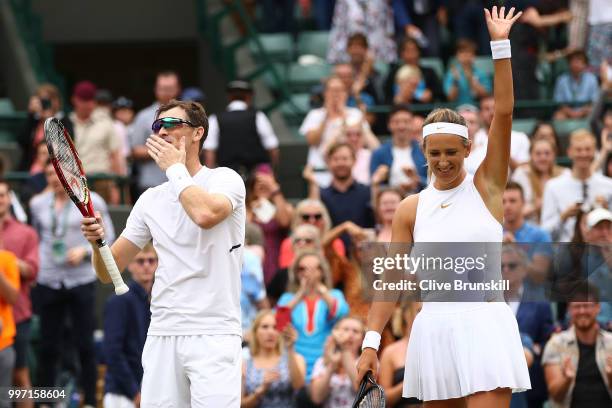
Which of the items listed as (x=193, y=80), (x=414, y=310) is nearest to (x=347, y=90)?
(x=414, y=310)

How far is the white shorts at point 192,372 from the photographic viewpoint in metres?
6.86

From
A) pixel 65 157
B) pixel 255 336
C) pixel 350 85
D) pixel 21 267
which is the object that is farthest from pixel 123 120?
pixel 65 157

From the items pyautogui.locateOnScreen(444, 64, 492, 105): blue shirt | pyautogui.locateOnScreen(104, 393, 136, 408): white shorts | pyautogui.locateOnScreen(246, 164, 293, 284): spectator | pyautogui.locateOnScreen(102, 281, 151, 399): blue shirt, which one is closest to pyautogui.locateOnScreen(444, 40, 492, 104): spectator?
pyautogui.locateOnScreen(444, 64, 492, 105): blue shirt

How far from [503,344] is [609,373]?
320 centimetres

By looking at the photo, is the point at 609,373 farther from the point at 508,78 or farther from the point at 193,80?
the point at 193,80

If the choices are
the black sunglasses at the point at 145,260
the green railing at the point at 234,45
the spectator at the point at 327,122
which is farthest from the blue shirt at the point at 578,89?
the black sunglasses at the point at 145,260

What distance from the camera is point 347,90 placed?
1435cm

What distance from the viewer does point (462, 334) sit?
23.0 feet

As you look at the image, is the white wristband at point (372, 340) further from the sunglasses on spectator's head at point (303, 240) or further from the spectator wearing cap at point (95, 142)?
the spectator wearing cap at point (95, 142)

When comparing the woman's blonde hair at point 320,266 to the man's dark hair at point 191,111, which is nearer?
the man's dark hair at point 191,111

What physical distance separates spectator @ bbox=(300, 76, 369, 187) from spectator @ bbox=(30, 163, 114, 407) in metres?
2.49

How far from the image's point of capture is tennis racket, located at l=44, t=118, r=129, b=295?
23.1 feet

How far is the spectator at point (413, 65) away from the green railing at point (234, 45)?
1438 millimetres

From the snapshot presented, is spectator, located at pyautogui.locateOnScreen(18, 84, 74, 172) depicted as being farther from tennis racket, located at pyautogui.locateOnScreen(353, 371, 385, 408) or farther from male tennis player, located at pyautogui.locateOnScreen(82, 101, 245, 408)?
tennis racket, located at pyautogui.locateOnScreen(353, 371, 385, 408)
